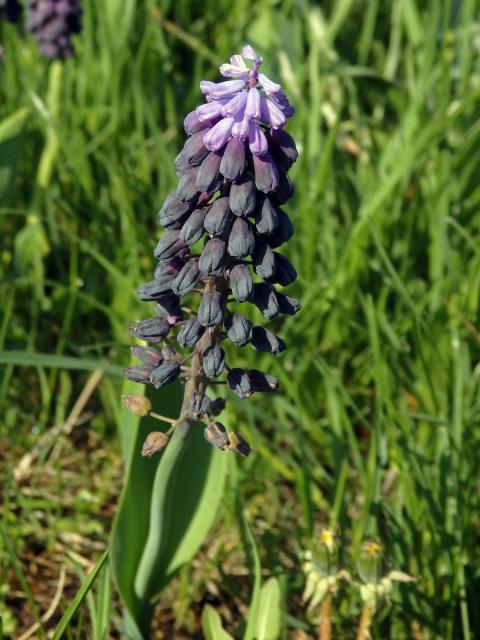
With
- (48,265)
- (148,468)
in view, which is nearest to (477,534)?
(148,468)

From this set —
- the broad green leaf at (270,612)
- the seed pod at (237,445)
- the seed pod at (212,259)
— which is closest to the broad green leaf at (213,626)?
the broad green leaf at (270,612)

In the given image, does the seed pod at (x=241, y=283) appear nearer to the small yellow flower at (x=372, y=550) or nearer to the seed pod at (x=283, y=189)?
the seed pod at (x=283, y=189)

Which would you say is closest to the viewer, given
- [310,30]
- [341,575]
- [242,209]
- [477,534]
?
[242,209]

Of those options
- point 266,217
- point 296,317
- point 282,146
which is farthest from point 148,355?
point 296,317

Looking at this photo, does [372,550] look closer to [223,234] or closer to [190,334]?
[190,334]

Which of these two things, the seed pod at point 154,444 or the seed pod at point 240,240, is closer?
the seed pod at point 240,240

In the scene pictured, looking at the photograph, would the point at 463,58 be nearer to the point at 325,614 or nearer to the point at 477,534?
the point at 477,534

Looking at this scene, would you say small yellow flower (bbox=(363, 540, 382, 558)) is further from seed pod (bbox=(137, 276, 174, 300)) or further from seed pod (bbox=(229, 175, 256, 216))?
seed pod (bbox=(229, 175, 256, 216))
